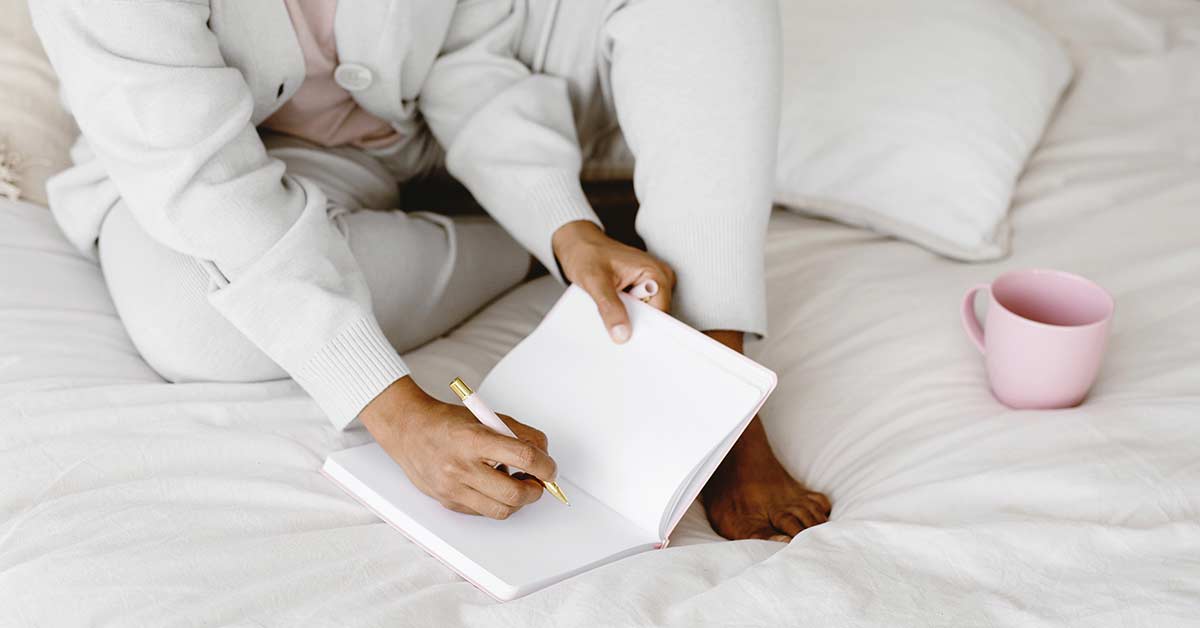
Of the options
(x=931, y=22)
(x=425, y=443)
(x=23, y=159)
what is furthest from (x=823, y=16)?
(x=23, y=159)

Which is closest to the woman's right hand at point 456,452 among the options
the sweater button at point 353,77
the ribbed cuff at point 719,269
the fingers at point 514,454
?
the fingers at point 514,454

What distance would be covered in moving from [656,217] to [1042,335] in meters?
0.34

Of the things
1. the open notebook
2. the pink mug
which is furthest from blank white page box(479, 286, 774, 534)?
the pink mug

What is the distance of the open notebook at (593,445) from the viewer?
2.64ft

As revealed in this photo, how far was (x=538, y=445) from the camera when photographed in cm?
86

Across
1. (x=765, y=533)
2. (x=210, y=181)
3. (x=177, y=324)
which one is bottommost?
(x=765, y=533)

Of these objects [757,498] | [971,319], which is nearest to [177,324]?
[757,498]

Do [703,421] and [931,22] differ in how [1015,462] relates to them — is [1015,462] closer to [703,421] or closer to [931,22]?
[703,421]

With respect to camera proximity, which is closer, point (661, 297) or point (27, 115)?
point (661, 297)

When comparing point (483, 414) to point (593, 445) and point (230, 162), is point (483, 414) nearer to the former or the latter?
point (593, 445)

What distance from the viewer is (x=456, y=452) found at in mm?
819

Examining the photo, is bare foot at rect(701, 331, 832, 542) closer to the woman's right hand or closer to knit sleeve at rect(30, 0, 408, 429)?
the woman's right hand

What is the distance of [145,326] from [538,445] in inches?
14.8

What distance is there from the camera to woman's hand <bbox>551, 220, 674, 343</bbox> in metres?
0.93
